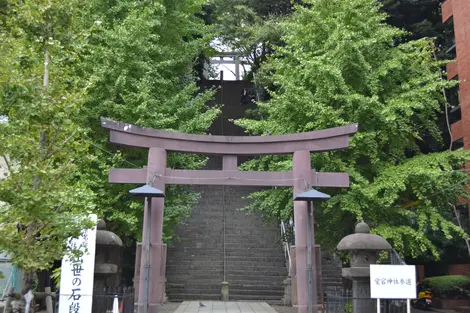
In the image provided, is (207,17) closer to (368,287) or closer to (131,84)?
Result: (131,84)

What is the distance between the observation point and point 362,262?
1109cm

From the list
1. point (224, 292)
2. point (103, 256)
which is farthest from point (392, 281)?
point (224, 292)

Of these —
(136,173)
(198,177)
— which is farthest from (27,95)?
(198,177)

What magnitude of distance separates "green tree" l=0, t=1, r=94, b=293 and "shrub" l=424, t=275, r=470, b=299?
1553 cm

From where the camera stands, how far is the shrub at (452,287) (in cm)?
1864

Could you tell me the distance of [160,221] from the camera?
1176 centimetres

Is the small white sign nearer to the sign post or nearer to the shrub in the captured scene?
the sign post

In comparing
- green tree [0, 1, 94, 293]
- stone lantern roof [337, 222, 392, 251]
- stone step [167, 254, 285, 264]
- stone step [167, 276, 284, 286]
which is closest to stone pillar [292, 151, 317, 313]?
stone lantern roof [337, 222, 392, 251]

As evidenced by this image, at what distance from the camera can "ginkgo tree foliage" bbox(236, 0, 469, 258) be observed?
13.8 metres

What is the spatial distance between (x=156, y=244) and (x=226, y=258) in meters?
9.87

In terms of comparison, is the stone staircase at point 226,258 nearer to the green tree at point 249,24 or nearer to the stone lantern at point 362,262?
the stone lantern at point 362,262

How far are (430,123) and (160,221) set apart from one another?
9466mm

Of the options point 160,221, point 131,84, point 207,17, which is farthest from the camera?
point 207,17

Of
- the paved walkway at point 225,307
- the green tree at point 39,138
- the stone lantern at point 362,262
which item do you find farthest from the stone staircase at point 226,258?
the green tree at point 39,138
